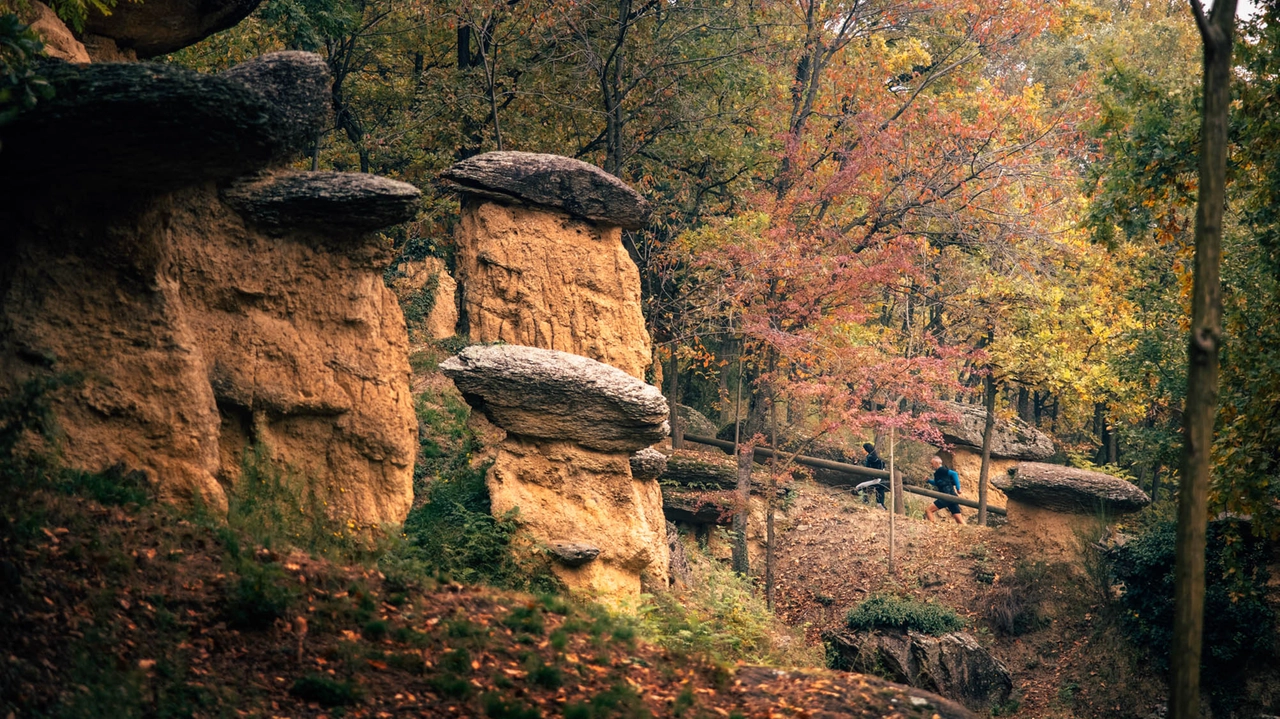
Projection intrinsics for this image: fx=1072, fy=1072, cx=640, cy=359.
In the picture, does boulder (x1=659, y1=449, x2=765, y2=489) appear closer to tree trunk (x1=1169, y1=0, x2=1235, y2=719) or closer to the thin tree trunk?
the thin tree trunk

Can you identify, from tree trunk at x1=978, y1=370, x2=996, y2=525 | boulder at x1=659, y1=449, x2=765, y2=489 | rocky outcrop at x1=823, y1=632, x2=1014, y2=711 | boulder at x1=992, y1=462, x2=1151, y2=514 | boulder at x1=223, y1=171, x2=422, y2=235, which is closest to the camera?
boulder at x1=223, y1=171, x2=422, y2=235

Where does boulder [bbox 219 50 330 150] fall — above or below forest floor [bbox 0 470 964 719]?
above

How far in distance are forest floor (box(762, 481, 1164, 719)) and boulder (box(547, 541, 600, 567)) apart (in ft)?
23.8

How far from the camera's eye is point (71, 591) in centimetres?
726

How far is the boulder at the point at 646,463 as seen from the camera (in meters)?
15.5

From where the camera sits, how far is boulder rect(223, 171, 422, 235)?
1147cm

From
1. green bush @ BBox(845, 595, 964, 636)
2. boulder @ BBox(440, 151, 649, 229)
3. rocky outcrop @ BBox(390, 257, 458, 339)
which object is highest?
boulder @ BBox(440, 151, 649, 229)

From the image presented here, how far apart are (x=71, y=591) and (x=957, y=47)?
20264mm

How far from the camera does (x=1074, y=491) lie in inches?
822

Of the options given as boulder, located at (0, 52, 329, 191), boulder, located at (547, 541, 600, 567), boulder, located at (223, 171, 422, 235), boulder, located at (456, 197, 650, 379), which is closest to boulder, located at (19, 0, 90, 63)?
boulder, located at (0, 52, 329, 191)

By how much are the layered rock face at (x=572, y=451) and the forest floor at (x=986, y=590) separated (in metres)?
6.63

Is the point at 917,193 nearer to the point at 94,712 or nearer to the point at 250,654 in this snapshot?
the point at 250,654

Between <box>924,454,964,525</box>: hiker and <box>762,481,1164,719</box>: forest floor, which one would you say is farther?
<box>924,454,964,525</box>: hiker

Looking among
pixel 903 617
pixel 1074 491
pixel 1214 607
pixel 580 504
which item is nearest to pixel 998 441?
pixel 1074 491
